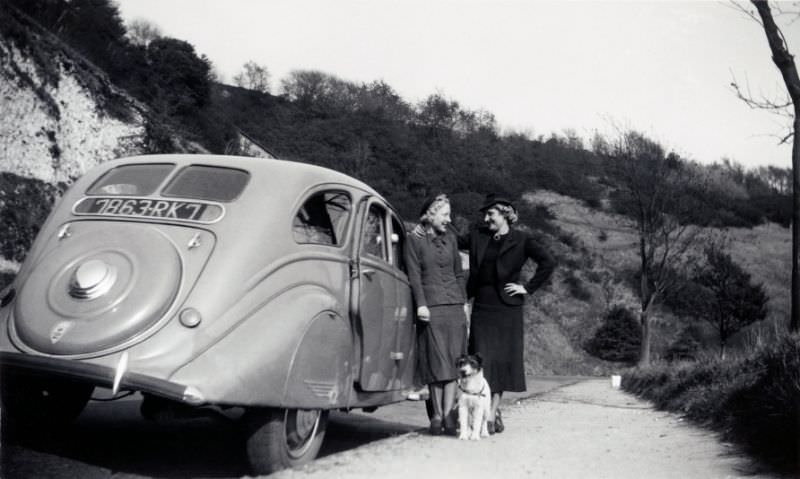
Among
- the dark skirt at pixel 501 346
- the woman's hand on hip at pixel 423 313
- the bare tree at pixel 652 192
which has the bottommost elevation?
the dark skirt at pixel 501 346

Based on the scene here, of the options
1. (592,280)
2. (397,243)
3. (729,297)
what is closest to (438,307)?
(397,243)

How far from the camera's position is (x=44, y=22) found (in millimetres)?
25516

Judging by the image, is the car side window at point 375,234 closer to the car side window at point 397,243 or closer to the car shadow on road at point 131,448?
the car side window at point 397,243

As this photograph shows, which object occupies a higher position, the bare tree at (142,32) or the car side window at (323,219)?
the bare tree at (142,32)

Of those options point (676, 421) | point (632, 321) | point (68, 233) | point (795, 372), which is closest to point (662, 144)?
point (632, 321)

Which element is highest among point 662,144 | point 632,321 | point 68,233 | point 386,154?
point 386,154

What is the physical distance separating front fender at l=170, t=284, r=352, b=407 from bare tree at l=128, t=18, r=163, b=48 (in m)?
37.4

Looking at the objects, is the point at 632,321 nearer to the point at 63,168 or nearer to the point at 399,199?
the point at 399,199

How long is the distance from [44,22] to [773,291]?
4154 centimetres

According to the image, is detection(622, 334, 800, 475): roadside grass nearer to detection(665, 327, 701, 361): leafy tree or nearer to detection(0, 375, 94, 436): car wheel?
detection(0, 375, 94, 436): car wheel

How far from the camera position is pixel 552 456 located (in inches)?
198

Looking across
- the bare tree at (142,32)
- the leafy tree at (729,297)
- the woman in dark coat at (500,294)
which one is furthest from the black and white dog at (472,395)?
the bare tree at (142,32)

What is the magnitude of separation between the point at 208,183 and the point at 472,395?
2596 millimetres

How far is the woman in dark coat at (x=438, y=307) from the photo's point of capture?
6.12 metres
